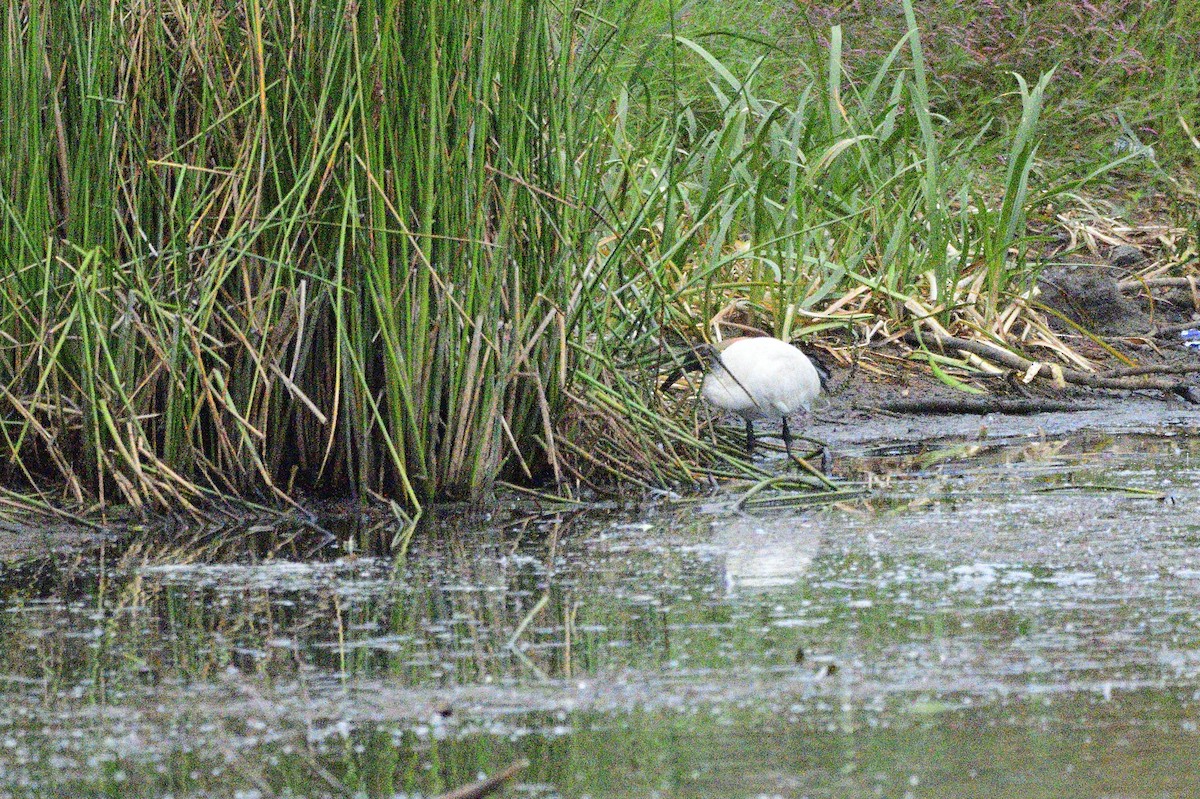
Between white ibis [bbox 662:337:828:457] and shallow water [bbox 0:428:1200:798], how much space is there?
0.68 metres

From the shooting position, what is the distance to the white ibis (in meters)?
4.67

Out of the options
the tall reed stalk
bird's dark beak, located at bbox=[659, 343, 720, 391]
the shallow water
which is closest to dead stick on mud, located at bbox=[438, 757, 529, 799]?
the shallow water

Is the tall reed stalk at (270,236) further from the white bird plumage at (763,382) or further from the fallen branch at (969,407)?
the fallen branch at (969,407)

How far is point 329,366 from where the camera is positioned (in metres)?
3.94

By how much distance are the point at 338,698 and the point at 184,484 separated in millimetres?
1461

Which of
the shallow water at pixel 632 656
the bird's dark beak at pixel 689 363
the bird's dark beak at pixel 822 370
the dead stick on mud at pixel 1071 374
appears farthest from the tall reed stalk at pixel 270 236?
the dead stick on mud at pixel 1071 374

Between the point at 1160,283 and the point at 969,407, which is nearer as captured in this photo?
the point at 969,407

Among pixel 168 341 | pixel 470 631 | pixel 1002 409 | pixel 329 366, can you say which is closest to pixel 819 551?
pixel 470 631

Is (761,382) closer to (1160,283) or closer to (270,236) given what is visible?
(270,236)

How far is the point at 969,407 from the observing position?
5.75 metres

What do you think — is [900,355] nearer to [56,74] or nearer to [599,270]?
[599,270]

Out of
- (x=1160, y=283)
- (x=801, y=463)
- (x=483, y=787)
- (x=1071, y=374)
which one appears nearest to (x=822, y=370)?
(x=1071, y=374)

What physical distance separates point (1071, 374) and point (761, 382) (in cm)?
179

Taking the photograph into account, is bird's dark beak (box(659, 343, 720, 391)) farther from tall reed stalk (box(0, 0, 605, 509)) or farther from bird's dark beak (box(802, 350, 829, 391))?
tall reed stalk (box(0, 0, 605, 509))
